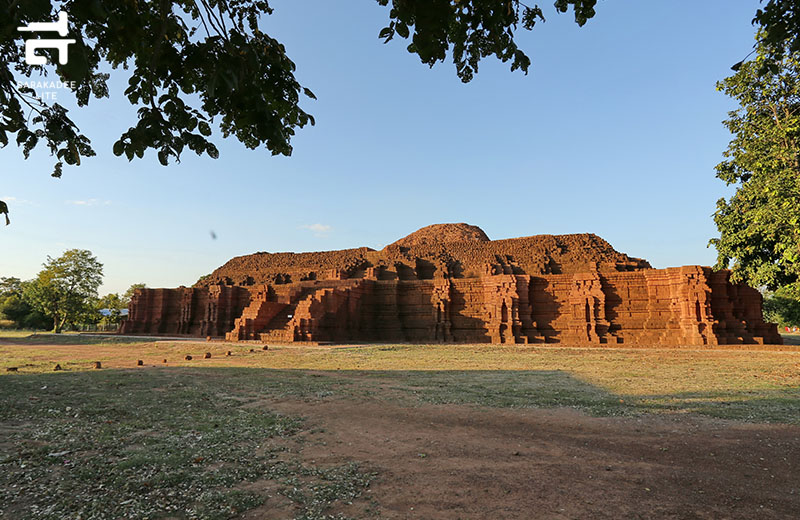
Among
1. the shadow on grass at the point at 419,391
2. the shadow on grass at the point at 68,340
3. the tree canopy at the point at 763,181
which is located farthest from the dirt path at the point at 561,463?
the shadow on grass at the point at 68,340

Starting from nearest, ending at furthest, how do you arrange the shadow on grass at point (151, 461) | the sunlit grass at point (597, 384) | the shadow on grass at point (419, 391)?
the shadow on grass at point (151, 461), the shadow on grass at point (419, 391), the sunlit grass at point (597, 384)

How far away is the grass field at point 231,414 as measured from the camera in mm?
3129

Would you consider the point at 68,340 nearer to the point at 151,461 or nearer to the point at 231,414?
the point at 231,414

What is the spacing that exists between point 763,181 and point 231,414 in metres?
19.1

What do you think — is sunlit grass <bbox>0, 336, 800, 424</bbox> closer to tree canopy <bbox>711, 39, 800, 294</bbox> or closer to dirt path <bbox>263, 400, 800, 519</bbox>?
dirt path <bbox>263, 400, 800, 519</bbox>

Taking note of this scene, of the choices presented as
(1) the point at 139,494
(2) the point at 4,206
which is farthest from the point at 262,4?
(1) the point at 139,494

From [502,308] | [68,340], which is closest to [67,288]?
[68,340]

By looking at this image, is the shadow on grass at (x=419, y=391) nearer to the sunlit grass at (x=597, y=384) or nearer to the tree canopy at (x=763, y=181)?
the sunlit grass at (x=597, y=384)

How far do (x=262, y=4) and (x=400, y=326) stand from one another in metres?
27.4

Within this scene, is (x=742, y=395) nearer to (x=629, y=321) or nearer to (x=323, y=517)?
(x=323, y=517)

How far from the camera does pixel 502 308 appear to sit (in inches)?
1102

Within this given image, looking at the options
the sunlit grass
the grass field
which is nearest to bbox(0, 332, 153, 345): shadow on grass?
the sunlit grass

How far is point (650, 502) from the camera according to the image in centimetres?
321

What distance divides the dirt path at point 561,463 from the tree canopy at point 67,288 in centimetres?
4694
